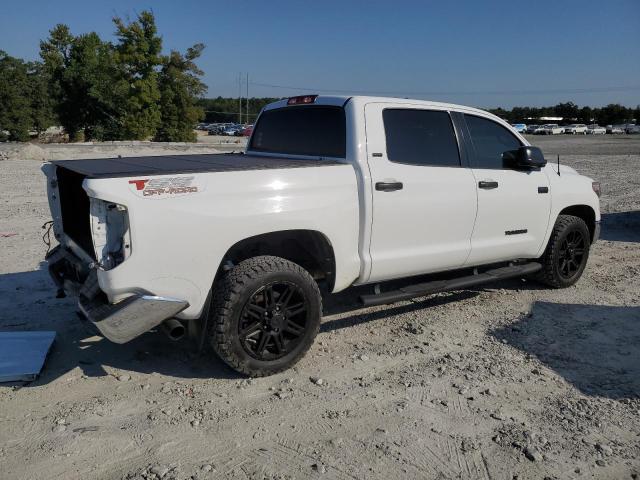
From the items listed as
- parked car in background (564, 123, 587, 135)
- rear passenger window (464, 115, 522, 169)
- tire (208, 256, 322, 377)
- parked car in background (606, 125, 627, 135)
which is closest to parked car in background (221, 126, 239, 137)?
parked car in background (564, 123, 587, 135)

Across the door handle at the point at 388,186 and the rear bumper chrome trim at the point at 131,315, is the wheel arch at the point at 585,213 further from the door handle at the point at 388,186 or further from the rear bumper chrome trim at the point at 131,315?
the rear bumper chrome trim at the point at 131,315

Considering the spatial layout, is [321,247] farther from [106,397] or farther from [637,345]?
[637,345]

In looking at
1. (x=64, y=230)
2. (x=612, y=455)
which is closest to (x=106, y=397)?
(x=64, y=230)

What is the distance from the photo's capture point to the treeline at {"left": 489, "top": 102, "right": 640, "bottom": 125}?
9525 centimetres

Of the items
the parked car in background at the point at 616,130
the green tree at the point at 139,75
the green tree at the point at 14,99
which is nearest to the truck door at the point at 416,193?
the green tree at the point at 139,75

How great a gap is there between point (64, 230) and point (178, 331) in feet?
4.88

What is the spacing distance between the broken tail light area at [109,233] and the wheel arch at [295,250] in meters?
0.72

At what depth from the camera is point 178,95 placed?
1870 inches

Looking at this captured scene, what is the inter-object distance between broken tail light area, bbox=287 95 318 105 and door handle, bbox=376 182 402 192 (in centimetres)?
112

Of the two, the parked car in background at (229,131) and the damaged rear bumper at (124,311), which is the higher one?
the damaged rear bumper at (124,311)

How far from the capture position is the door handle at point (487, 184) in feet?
16.6

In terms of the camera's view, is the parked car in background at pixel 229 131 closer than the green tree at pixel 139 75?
No

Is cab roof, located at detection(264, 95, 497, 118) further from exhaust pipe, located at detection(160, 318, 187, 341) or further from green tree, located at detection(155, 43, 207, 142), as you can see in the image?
green tree, located at detection(155, 43, 207, 142)

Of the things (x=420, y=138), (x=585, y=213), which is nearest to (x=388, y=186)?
(x=420, y=138)
